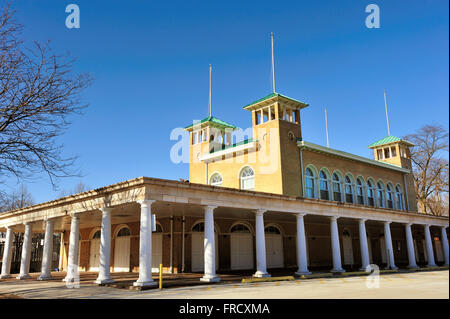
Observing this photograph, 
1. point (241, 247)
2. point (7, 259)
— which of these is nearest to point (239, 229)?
point (241, 247)

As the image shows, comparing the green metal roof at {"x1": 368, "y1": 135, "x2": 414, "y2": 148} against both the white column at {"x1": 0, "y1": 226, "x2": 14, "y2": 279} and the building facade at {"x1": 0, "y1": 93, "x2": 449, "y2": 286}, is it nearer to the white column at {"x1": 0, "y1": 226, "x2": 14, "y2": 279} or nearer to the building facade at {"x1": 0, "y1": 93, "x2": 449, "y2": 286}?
the building facade at {"x1": 0, "y1": 93, "x2": 449, "y2": 286}

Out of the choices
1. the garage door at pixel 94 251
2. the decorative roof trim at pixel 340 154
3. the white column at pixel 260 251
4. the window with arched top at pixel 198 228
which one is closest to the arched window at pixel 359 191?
the decorative roof trim at pixel 340 154

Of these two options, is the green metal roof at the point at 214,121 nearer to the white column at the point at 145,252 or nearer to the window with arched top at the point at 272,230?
the window with arched top at the point at 272,230

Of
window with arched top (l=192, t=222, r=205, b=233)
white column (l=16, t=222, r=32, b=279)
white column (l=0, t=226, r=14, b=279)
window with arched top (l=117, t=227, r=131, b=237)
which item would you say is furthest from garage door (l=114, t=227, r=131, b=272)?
white column (l=0, t=226, r=14, b=279)

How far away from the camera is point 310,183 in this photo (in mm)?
30250

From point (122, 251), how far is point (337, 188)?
60.9ft

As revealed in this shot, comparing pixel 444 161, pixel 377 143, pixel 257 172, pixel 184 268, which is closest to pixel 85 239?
pixel 184 268

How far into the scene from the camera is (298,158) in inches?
1168

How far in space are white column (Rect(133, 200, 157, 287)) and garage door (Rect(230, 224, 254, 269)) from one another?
1164 cm

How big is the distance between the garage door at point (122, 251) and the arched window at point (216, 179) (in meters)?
8.62
